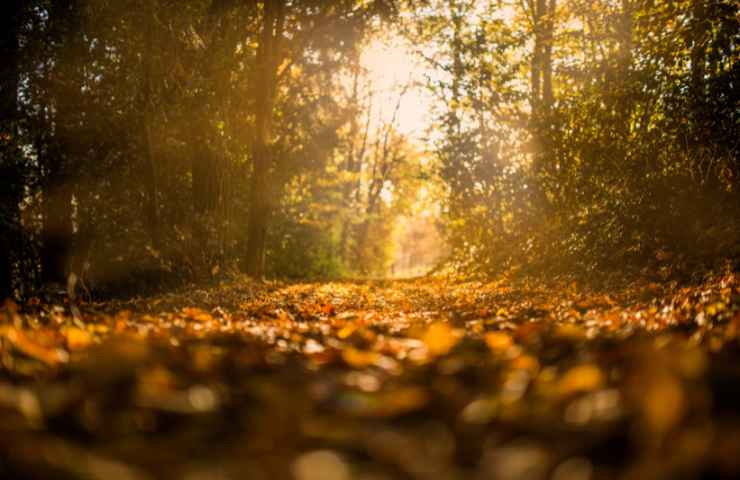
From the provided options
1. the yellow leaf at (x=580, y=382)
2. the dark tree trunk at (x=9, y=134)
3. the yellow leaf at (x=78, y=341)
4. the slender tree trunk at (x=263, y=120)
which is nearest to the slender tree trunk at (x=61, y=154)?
the dark tree trunk at (x=9, y=134)

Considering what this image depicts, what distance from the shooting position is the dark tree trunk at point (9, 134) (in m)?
8.91

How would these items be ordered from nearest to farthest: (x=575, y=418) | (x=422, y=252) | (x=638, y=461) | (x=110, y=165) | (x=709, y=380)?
(x=638, y=461) < (x=575, y=418) < (x=709, y=380) < (x=110, y=165) < (x=422, y=252)

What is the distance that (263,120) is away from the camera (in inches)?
513

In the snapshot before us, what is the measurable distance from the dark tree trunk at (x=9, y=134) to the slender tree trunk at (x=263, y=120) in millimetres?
4704

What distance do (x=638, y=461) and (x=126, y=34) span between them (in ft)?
33.8

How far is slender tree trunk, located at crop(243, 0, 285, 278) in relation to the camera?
41.6ft

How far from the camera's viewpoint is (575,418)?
1.41 m

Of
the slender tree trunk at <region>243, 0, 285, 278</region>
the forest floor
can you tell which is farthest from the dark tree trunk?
the forest floor

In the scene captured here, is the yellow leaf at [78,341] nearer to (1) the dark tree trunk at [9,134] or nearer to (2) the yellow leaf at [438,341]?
(2) the yellow leaf at [438,341]

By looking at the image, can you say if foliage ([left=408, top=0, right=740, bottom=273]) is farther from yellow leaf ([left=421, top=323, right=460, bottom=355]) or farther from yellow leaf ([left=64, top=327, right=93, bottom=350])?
yellow leaf ([left=64, top=327, right=93, bottom=350])

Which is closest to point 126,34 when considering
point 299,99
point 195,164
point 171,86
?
point 171,86

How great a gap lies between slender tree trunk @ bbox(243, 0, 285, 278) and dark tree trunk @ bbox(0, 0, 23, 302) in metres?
4.70

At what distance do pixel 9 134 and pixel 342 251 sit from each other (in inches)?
742

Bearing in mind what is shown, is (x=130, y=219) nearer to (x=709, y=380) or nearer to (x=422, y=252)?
(x=709, y=380)
